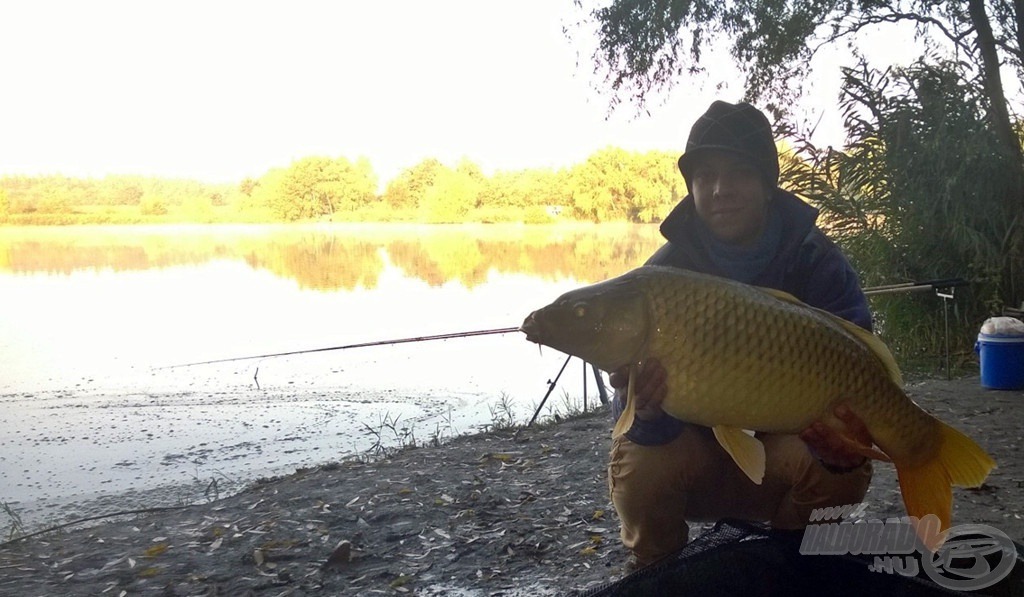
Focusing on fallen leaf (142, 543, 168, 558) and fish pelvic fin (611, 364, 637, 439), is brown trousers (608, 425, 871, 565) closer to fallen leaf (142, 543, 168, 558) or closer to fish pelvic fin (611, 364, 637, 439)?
fish pelvic fin (611, 364, 637, 439)

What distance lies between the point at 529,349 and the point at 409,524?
5.40 metres

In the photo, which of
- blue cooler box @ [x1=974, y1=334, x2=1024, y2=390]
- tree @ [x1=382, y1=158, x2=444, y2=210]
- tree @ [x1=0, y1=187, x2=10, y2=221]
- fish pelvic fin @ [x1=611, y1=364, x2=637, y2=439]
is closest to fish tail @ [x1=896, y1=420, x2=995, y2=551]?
fish pelvic fin @ [x1=611, y1=364, x2=637, y2=439]

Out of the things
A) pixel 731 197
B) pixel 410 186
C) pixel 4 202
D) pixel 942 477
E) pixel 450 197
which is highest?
pixel 410 186

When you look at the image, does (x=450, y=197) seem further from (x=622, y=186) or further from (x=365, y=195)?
(x=622, y=186)

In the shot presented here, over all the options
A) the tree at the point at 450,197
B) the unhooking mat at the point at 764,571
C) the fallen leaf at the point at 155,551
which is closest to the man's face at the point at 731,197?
the unhooking mat at the point at 764,571

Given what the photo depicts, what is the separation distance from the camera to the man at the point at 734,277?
4.46ft

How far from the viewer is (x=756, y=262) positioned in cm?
145

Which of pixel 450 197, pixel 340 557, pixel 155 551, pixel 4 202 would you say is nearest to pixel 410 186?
pixel 450 197

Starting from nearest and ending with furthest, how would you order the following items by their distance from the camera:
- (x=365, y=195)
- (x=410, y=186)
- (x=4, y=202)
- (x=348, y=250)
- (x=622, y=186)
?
(x=4, y=202)
(x=622, y=186)
(x=348, y=250)
(x=365, y=195)
(x=410, y=186)

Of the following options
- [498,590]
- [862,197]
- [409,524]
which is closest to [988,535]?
[498,590]

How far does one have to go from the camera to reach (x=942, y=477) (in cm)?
112

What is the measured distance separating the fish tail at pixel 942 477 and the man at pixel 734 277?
0.53 ft

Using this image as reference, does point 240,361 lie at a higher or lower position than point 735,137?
lower

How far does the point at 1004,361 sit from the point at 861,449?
2827 millimetres
